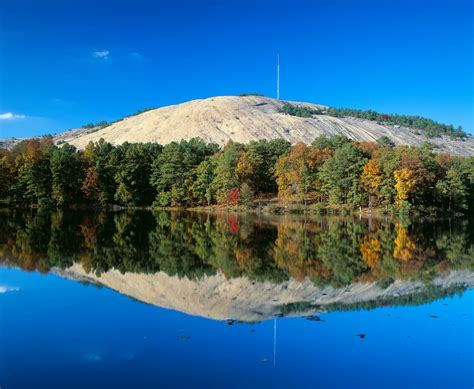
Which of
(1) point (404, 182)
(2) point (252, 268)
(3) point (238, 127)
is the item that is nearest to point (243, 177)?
(1) point (404, 182)

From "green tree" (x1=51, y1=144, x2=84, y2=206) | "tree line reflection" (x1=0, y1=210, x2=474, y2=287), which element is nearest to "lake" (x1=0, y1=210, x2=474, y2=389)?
"tree line reflection" (x1=0, y1=210, x2=474, y2=287)

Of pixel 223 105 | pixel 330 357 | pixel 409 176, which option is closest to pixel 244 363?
pixel 330 357

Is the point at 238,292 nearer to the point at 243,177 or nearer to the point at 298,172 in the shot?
the point at 298,172

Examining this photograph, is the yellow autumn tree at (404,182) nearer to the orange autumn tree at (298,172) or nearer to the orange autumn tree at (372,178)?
the orange autumn tree at (372,178)

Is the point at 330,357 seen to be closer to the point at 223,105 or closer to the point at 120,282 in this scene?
the point at 120,282

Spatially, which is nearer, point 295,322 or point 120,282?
point 295,322

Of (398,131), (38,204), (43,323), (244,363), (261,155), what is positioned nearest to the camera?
(244,363)

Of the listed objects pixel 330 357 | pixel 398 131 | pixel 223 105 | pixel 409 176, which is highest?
pixel 223 105

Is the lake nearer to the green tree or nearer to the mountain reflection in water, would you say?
the mountain reflection in water
